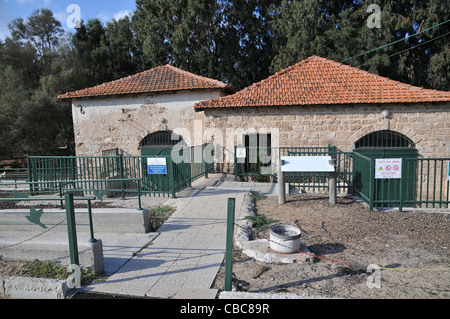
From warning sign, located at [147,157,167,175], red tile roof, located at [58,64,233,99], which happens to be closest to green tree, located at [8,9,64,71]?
red tile roof, located at [58,64,233,99]

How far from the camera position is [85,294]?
3.71 m

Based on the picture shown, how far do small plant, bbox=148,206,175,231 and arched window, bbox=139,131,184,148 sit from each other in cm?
691

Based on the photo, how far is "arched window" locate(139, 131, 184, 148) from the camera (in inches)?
556

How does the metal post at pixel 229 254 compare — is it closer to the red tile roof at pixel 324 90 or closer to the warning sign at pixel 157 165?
the warning sign at pixel 157 165

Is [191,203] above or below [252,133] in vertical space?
below

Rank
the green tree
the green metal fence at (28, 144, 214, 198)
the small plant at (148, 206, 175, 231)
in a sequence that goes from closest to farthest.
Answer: the small plant at (148, 206, 175, 231) → the green metal fence at (28, 144, 214, 198) → the green tree

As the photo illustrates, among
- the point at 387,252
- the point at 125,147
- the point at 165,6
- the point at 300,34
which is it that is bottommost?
the point at 387,252

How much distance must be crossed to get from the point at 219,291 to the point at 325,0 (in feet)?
79.0

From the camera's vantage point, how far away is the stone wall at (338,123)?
11.2 m

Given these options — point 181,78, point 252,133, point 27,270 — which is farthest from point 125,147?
point 27,270

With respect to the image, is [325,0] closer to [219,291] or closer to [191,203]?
[191,203]

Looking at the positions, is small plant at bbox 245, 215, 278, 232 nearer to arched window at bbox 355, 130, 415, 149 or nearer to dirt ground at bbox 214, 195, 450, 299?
dirt ground at bbox 214, 195, 450, 299

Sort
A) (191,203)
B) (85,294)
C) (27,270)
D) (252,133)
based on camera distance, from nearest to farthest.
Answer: (85,294), (27,270), (191,203), (252,133)

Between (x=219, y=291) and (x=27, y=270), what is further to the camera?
(x=27, y=270)
